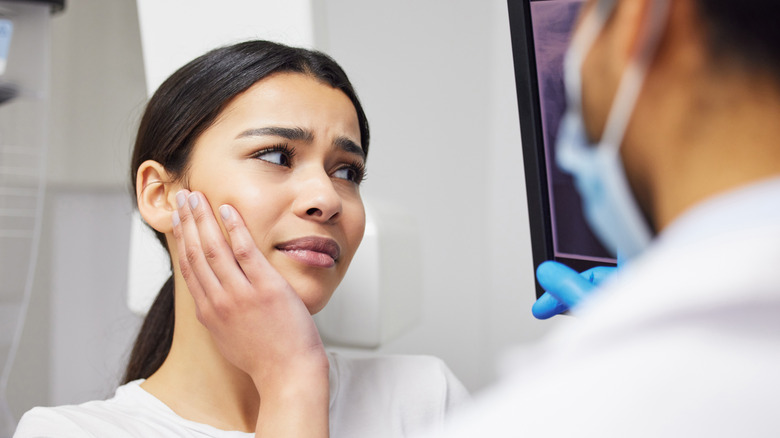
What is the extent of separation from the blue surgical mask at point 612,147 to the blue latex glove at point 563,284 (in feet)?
0.87

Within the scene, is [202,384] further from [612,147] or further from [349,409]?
[612,147]

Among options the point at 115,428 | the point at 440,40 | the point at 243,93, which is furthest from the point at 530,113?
the point at 440,40

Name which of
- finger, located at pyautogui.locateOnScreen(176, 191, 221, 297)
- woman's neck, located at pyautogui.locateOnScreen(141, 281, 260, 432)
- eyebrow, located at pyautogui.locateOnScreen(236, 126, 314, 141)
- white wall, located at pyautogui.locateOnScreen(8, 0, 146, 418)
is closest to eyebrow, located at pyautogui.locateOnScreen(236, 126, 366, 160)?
eyebrow, located at pyautogui.locateOnScreen(236, 126, 314, 141)

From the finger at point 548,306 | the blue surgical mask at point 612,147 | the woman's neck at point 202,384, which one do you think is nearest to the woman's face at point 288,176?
the woman's neck at point 202,384

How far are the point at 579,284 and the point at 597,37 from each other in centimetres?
36

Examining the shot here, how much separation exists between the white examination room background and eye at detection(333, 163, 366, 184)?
2.39 feet

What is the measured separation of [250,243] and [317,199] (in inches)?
3.7

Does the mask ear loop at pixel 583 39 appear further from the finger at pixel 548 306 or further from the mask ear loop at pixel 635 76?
the finger at pixel 548 306

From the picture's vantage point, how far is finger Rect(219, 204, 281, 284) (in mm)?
711

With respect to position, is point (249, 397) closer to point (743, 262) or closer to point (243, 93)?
point (243, 93)

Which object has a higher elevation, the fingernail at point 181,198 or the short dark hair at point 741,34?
the fingernail at point 181,198

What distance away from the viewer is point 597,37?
1.11ft

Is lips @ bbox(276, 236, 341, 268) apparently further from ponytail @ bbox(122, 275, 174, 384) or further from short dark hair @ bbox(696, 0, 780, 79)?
short dark hair @ bbox(696, 0, 780, 79)

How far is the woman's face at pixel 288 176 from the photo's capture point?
0.75 meters
